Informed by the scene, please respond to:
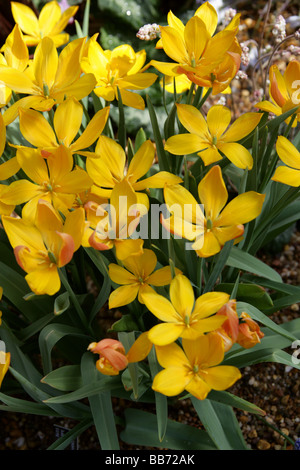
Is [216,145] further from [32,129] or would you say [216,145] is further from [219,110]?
[32,129]

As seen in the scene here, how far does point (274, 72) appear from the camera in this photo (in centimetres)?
84

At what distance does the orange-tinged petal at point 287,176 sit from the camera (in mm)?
767

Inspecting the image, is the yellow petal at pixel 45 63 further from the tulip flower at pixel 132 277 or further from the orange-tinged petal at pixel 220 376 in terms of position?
the orange-tinged petal at pixel 220 376

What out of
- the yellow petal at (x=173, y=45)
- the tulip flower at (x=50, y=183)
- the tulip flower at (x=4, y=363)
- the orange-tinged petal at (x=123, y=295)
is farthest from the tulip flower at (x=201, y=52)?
the tulip flower at (x=4, y=363)

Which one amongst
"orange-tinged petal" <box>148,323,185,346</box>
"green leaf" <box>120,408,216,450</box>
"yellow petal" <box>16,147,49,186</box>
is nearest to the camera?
"orange-tinged petal" <box>148,323,185,346</box>

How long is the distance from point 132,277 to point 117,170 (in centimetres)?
18

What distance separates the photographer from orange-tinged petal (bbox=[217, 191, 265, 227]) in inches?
29.8

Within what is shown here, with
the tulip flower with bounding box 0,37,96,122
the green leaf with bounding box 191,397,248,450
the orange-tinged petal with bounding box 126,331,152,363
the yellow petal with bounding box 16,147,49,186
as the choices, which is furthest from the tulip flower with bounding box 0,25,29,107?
the green leaf with bounding box 191,397,248,450

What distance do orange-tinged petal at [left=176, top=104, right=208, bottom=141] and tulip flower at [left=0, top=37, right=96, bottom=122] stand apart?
0.51 ft

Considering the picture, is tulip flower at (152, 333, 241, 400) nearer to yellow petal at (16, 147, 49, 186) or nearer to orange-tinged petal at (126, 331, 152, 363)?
orange-tinged petal at (126, 331, 152, 363)

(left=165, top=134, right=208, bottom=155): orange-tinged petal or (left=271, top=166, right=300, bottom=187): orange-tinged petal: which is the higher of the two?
(left=271, top=166, right=300, bottom=187): orange-tinged petal

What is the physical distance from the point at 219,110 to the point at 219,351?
41 centimetres

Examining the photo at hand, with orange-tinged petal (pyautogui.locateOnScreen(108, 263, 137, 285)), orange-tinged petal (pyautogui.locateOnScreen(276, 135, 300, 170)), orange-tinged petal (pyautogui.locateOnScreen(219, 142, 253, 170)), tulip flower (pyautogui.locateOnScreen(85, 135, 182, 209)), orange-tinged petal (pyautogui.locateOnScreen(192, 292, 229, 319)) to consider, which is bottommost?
orange-tinged petal (pyautogui.locateOnScreen(108, 263, 137, 285))

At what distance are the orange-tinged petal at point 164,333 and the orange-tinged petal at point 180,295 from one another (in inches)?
1.3
